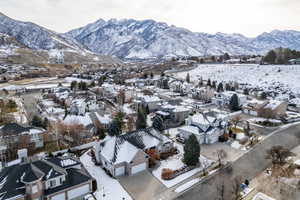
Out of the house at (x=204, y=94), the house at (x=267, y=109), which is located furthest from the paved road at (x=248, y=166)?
the house at (x=204, y=94)

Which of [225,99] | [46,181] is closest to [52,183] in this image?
[46,181]

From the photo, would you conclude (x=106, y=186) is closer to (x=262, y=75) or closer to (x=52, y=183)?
(x=52, y=183)

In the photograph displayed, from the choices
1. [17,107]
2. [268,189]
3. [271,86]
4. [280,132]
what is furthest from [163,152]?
[271,86]

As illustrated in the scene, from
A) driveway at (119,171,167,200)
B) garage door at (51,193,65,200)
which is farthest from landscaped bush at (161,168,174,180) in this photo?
garage door at (51,193,65,200)

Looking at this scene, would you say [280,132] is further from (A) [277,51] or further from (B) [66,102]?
(A) [277,51]

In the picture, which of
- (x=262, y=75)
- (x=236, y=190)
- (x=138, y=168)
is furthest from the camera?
(x=262, y=75)

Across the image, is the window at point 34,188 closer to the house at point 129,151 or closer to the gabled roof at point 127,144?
the house at point 129,151
